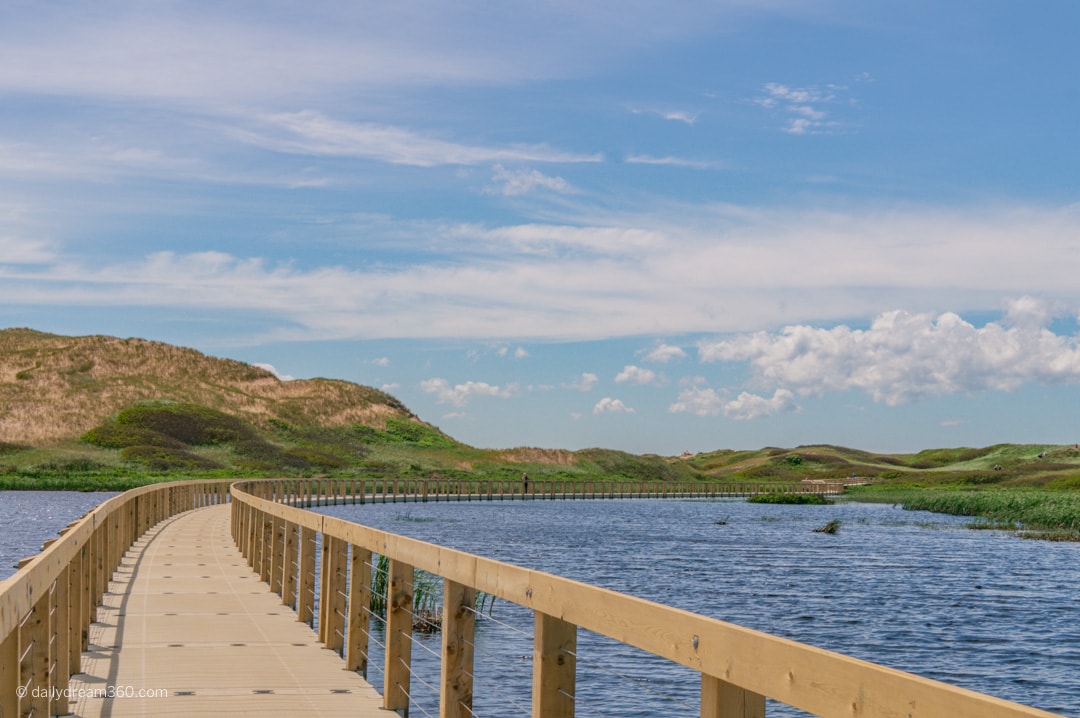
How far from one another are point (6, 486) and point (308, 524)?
64.3m

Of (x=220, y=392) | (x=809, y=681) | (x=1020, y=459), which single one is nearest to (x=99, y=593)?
(x=809, y=681)

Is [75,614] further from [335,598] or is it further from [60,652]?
[335,598]

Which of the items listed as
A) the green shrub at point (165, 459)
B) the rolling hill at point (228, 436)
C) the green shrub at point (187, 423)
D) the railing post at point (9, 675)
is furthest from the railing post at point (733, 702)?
the green shrub at point (187, 423)

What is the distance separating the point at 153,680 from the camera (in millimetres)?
8500

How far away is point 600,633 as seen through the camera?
529 cm

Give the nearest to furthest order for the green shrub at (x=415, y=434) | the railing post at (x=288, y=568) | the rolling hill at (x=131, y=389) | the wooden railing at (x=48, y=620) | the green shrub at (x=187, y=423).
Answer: the wooden railing at (x=48, y=620), the railing post at (x=288, y=568), the green shrub at (x=187, y=423), the rolling hill at (x=131, y=389), the green shrub at (x=415, y=434)

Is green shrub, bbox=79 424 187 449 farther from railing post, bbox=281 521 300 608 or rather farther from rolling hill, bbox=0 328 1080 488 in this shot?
railing post, bbox=281 521 300 608

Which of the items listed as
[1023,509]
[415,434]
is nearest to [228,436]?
[415,434]

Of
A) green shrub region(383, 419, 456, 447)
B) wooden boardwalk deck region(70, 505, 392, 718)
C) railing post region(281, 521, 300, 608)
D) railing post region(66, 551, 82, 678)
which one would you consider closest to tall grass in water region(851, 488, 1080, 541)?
railing post region(281, 521, 300, 608)

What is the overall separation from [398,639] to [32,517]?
40027 mm

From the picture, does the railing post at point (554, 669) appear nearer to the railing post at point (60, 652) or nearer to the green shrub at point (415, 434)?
the railing post at point (60, 652)

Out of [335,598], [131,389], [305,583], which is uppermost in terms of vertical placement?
[131,389]

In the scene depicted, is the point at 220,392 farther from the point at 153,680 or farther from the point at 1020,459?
the point at 153,680

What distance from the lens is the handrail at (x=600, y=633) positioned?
2.99m
